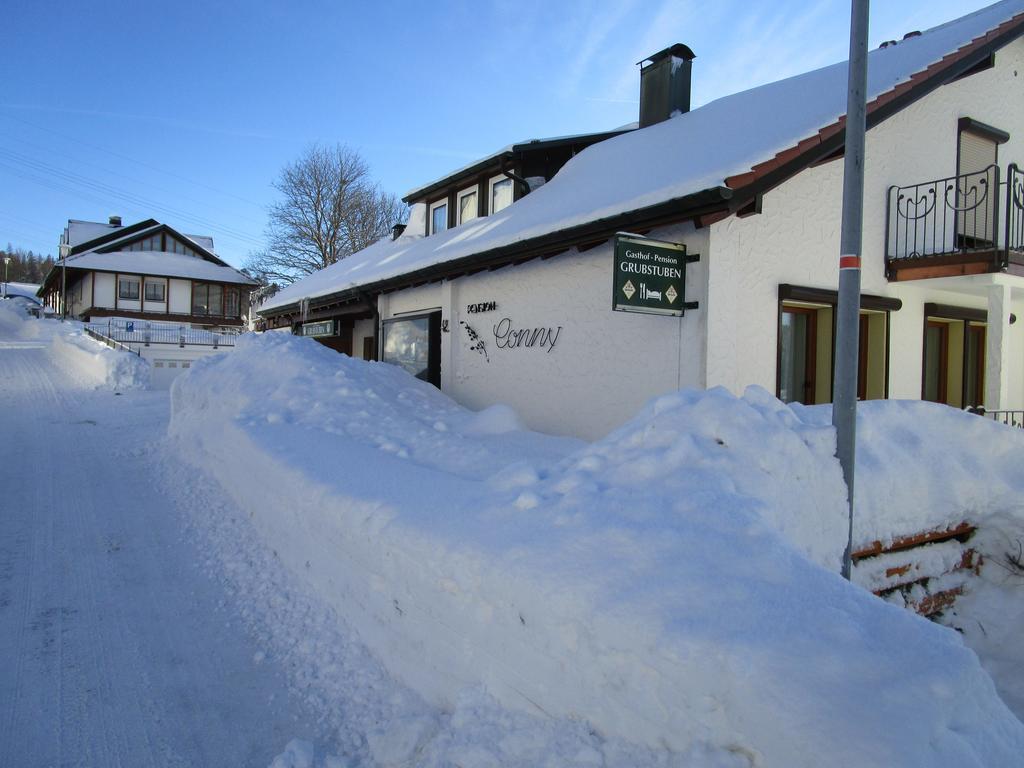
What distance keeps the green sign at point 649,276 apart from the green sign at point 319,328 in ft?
37.6

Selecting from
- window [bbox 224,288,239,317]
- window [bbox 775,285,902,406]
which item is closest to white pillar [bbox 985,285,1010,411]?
window [bbox 775,285,902,406]

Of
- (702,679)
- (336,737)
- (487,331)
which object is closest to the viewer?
(702,679)

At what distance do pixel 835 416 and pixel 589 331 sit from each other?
4.64m

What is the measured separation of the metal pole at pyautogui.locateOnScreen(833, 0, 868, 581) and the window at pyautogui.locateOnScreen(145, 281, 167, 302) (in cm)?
4463

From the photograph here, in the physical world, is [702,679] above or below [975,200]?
below

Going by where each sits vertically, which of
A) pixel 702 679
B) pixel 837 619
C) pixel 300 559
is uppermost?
pixel 837 619

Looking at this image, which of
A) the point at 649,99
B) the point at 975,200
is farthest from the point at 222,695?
the point at 649,99

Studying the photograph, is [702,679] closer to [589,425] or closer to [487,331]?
[589,425]

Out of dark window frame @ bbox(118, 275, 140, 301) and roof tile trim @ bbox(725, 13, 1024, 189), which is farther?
dark window frame @ bbox(118, 275, 140, 301)

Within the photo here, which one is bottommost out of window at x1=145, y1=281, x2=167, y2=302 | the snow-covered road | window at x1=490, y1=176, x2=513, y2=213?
the snow-covered road

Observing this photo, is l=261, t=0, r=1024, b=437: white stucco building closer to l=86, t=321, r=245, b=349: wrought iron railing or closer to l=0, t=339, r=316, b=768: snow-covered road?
l=0, t=339, r=316, b=768: snow-covered road

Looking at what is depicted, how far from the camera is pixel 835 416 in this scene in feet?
14.0

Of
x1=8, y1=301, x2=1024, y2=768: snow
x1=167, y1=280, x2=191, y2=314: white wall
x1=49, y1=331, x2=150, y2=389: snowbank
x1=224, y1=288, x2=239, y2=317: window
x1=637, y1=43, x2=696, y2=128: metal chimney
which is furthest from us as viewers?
x1=224, y1=288, x2=239, y2=317: window

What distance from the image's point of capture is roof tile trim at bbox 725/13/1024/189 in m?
6.54
